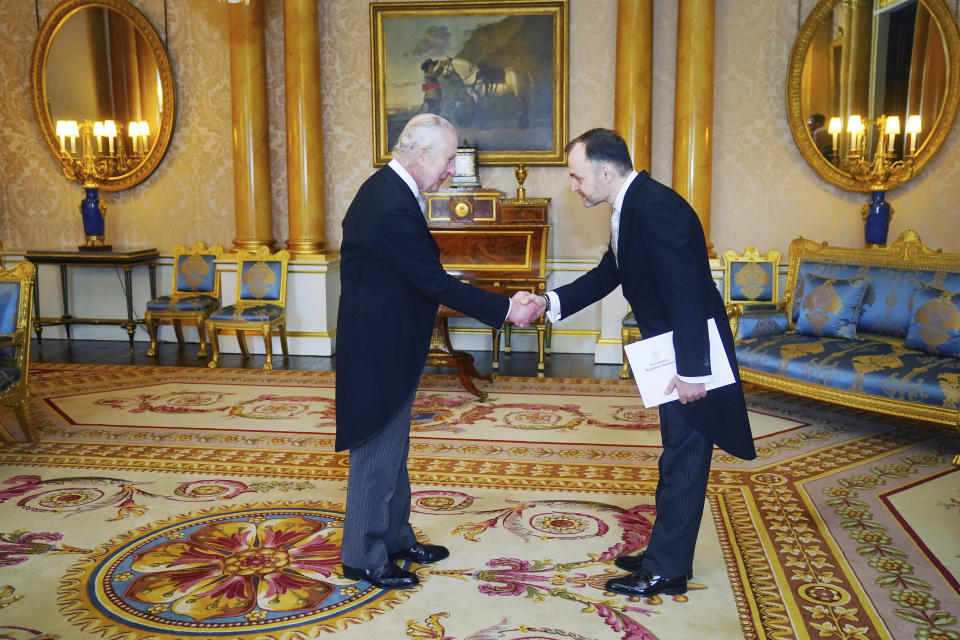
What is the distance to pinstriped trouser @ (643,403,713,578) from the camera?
282cm

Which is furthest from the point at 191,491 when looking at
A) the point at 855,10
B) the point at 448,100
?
the point at 855,10

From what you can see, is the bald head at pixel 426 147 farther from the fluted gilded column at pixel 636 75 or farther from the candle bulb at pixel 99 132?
the candle bulb at pixel 99 132

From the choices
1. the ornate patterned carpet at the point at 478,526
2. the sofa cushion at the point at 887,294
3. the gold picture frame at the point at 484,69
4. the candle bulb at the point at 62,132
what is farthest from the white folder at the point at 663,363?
the candle bulb at the point at 62,132

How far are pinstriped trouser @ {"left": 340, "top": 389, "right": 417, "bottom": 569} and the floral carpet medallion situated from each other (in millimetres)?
125

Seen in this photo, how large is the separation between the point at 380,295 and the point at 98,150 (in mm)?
6602

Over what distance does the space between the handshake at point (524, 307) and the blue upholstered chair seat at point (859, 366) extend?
7.92 ft

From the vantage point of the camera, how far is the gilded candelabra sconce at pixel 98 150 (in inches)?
320

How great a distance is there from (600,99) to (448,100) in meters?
1.37

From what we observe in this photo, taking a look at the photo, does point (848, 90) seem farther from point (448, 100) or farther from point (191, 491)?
point (191, 491)

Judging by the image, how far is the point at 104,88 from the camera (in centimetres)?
820

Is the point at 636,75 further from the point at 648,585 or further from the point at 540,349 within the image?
the point at 648,585

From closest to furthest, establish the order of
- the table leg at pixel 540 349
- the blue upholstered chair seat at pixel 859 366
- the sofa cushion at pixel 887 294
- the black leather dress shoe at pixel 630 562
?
the black leather dress shoe at pixel 630 562
the blue upholstered chair seat at pixel 859 366
the sofa cushion at pixel 887 294
the table leg at pixel 540 349

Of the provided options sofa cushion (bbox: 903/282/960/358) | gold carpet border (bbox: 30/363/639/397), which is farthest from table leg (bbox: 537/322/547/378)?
sofa cushion (bbox: 903/282/960/358)

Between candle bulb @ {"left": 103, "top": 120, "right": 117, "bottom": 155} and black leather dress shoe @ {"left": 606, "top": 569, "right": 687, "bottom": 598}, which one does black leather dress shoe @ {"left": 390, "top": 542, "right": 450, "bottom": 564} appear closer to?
black leather dress shoe @ {"left": 606, "top": 569, "right": 687, "bottom": 598}
